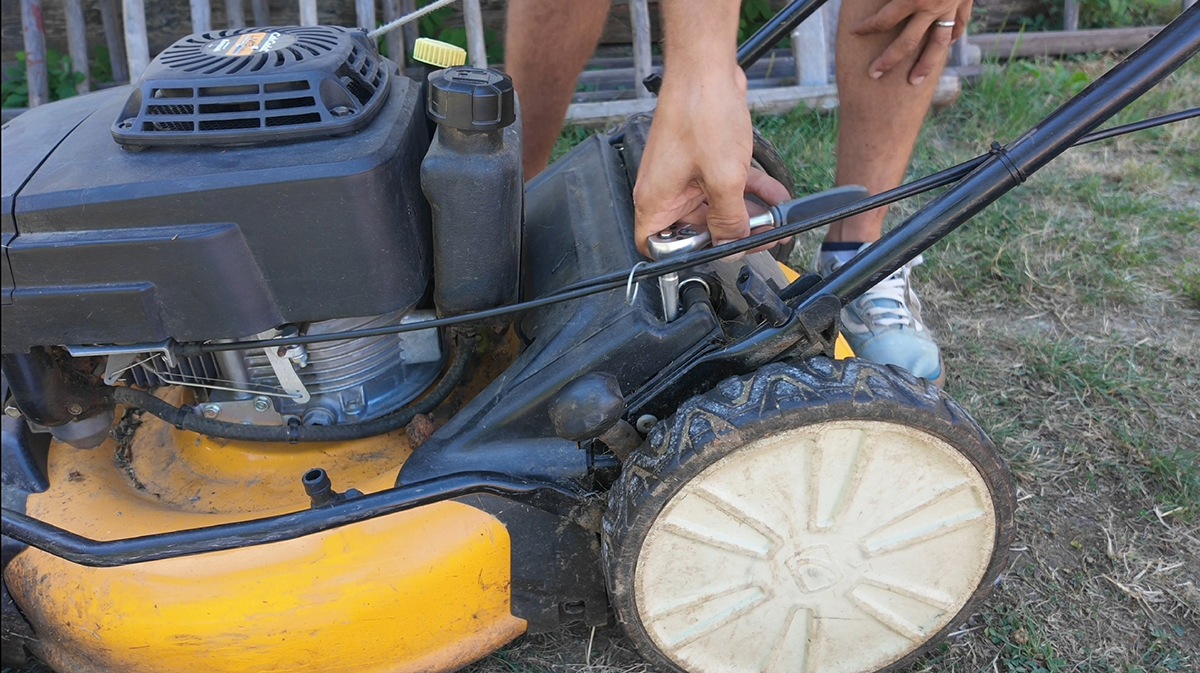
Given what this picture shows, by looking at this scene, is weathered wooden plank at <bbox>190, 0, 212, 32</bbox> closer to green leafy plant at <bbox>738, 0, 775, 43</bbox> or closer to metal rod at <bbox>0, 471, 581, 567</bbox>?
green leafy plant at <bbox>738, 0, 775, 43</bbox>

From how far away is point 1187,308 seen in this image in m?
1.95

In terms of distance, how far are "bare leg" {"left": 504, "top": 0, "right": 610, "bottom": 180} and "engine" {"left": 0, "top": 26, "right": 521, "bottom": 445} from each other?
55cm

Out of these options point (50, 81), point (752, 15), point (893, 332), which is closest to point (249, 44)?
point (893, 332)

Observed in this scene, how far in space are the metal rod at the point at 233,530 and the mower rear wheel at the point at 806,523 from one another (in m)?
0.19

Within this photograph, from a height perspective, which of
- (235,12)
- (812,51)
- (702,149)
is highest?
(702,149)

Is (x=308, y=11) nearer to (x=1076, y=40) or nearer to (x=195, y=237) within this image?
(x=195, y=237)

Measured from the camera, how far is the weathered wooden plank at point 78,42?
101 inches

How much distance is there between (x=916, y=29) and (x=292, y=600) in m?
1.17

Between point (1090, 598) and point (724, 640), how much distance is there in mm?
593

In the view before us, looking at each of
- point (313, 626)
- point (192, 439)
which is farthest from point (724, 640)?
point (192, 439)

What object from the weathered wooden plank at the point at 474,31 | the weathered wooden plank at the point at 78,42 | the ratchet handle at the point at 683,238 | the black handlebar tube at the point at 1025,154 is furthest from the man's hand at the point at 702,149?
the weathered wooden plank at the point at 78,42

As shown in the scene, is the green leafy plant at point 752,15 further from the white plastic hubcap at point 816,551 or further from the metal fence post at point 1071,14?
the white plastic hubcap at point 816,551

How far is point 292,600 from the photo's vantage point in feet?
3.40

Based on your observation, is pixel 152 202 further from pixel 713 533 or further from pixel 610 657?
pixel 610 657
